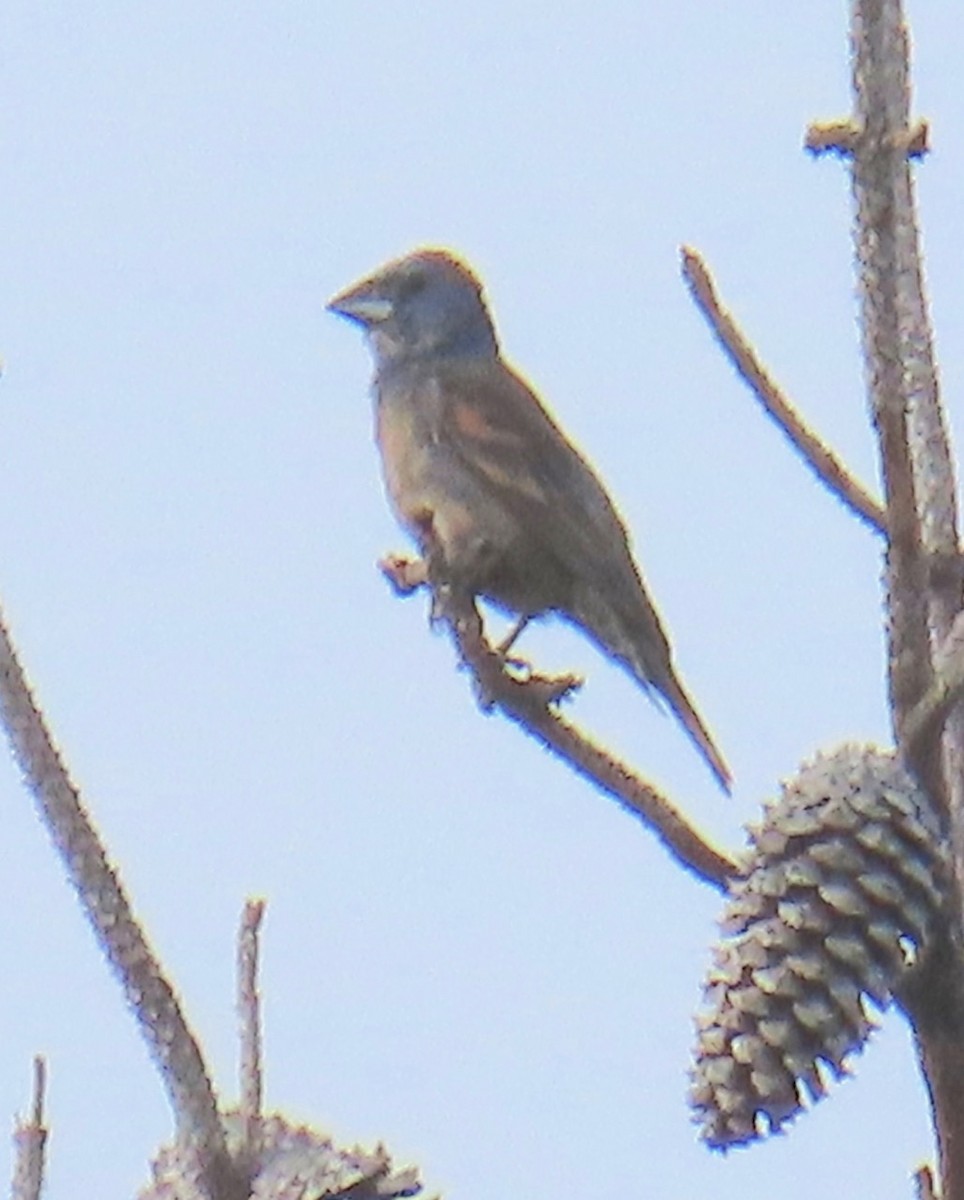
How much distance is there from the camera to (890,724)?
131cm

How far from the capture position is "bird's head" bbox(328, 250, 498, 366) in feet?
14.7

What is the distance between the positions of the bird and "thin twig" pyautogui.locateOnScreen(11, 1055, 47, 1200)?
2059mm

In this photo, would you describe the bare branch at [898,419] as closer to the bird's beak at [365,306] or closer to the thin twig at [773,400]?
the thin twig at [773,400]

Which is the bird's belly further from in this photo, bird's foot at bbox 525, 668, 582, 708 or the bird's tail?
bird's foot at bbox 525, 668, 582, 708

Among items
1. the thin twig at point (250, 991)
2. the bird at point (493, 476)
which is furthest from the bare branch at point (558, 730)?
the bird at point (493, 476)

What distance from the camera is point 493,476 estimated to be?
13.2 feet

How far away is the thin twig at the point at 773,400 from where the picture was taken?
65.5 inches

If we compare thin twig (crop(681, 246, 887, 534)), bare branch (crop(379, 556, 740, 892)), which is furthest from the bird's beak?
thin twig (crop(681, 246, 887, 534))

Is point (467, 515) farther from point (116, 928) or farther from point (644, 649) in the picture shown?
point (116, 928)

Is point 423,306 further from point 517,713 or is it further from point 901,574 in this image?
point 901,574

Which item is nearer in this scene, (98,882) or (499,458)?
(98,882)

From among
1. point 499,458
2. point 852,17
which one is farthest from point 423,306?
point 852,17

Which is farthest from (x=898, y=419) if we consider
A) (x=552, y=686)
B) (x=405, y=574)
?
(x=405, y=574)

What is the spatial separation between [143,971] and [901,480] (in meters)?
0.51
